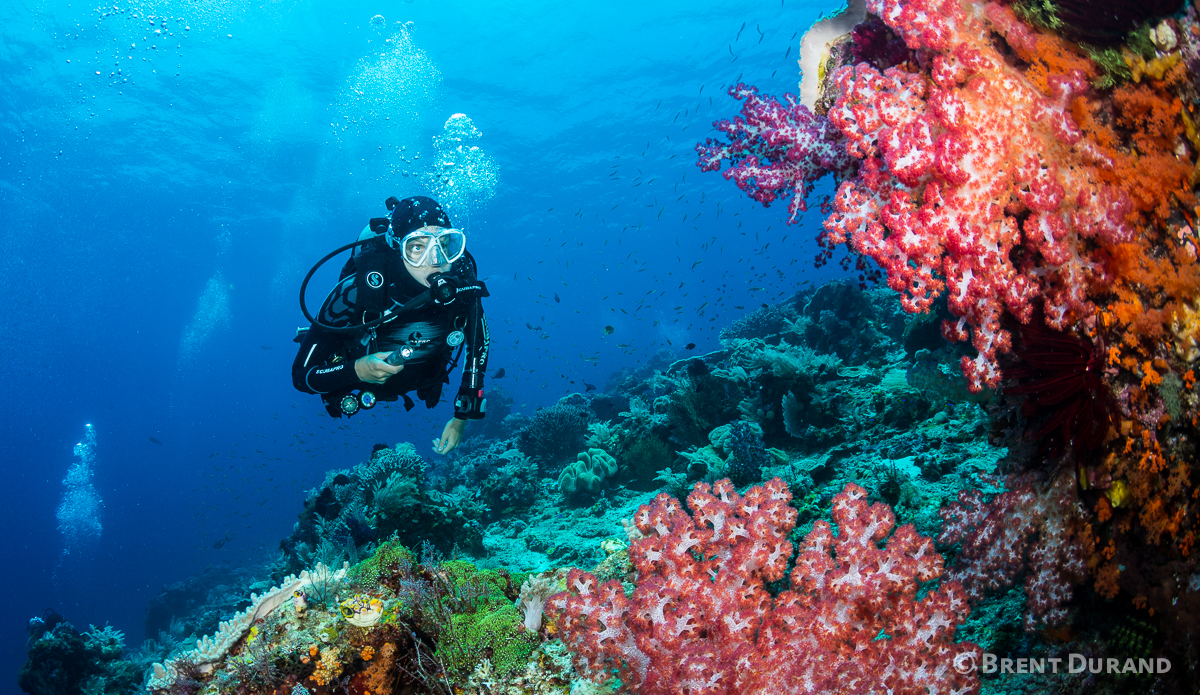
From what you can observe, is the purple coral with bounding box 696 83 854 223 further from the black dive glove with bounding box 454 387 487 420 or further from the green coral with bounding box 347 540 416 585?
the black dive glove with bounding box 454 387 487 420

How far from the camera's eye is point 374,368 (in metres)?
4.59

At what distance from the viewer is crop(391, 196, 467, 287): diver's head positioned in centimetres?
506

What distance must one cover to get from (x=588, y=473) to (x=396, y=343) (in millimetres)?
4597

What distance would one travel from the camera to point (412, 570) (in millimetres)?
3418

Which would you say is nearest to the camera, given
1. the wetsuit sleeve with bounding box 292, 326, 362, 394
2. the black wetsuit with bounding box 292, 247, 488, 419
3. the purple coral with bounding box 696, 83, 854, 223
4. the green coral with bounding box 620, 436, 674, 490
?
the purple coral with bounding box 696, 83, 854, 223

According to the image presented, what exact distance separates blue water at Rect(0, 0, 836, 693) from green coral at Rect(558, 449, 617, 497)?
708 cm

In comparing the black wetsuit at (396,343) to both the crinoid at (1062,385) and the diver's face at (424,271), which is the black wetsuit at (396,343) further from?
the crinoid at (1062,385)

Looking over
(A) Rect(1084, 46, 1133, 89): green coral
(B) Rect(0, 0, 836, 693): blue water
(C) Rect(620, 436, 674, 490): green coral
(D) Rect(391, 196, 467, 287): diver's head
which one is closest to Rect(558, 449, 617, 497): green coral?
(C) Rect(620, 436, 674, 490): green coral

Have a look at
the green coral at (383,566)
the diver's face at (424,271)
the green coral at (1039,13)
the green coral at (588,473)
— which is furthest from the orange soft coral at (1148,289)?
the green coral at (588,473)

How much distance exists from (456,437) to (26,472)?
146m

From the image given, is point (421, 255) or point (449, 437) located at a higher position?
point (421, 255)

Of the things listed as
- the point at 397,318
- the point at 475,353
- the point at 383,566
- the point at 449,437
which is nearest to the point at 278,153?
the point at 397,318

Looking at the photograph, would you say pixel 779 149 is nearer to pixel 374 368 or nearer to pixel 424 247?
pixel 424 247

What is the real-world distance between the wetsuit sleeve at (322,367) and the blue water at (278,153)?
10.2 metres
